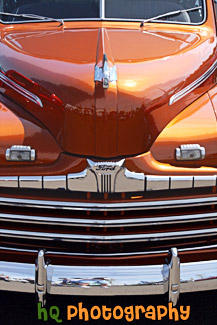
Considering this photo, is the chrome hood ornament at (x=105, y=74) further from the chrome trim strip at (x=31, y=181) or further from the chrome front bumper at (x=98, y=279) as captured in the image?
the chrome front bumper at (x=98, y=279)

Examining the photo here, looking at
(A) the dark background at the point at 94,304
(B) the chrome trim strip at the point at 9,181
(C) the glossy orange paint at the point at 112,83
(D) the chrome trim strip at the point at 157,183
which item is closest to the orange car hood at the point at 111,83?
(C) the glossy orange paint at the point at 112,83

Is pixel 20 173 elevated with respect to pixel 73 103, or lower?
lower

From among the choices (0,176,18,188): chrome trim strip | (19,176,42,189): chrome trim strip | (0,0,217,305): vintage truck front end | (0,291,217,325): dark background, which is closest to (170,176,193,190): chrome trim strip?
(0,0,217,305): vintage truck front end

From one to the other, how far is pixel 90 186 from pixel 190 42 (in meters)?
1.18

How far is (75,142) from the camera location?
192 centimetres

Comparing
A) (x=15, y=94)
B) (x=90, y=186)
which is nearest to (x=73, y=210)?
(x=90, y=186)

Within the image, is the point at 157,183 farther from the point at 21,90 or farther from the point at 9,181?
the point at 21,90

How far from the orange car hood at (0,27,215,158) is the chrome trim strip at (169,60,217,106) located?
0.07ft

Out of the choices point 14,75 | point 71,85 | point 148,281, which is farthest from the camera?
point 14,75

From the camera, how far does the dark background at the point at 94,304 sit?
7.98 ft

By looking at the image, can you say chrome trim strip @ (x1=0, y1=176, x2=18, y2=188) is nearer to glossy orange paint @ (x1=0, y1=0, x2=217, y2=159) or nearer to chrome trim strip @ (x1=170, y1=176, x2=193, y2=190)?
glossy orange paint @ (x1=0, y1=0, x2=217, y2=159)

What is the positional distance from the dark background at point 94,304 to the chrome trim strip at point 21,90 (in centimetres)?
119

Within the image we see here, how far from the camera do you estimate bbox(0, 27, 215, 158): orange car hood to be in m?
1.92

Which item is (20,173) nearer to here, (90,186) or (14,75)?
(90,186)
